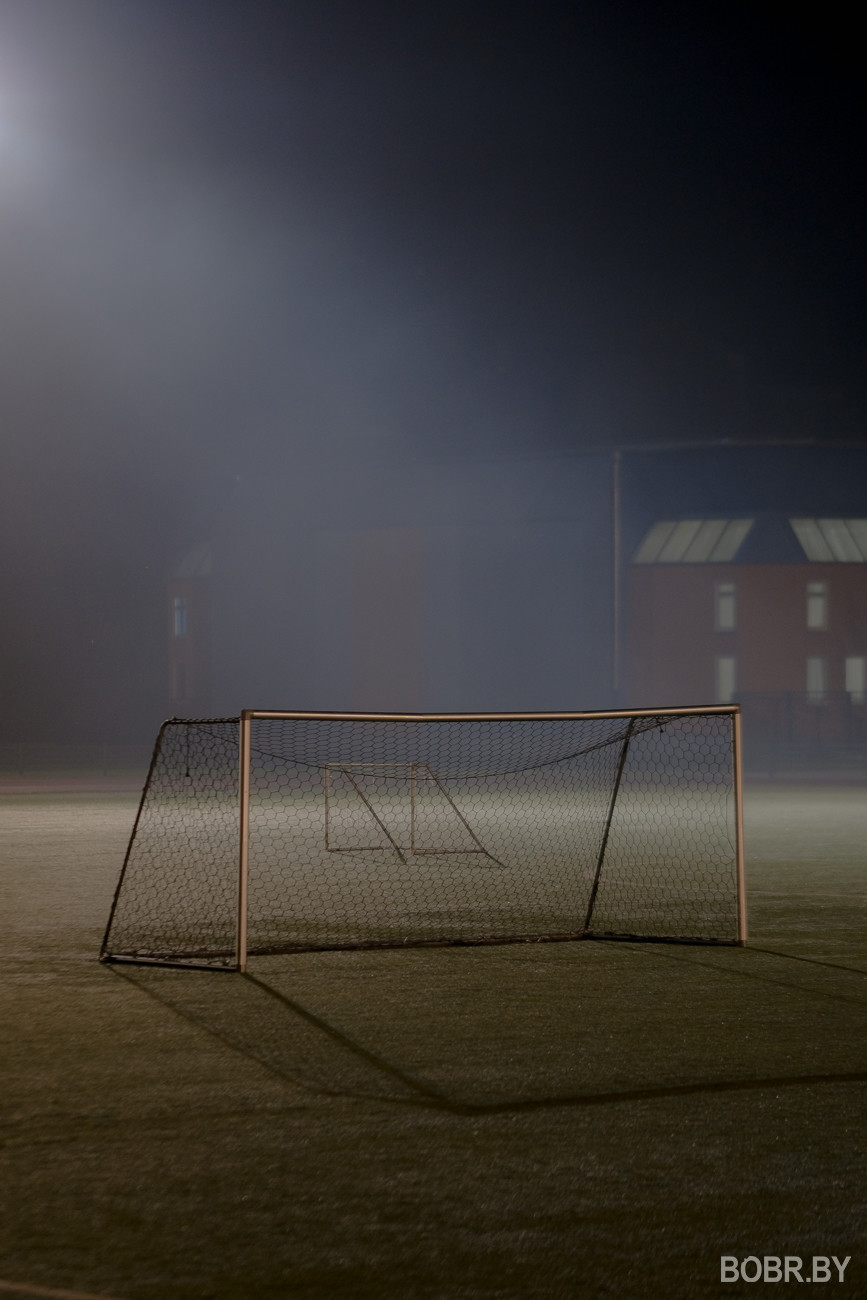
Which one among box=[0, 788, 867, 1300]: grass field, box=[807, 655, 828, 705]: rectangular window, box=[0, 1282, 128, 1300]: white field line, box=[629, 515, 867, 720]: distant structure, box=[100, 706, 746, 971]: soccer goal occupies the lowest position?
box=[0, 1282, 128, 1300]: white field line

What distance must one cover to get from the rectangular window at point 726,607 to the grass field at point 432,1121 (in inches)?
1129

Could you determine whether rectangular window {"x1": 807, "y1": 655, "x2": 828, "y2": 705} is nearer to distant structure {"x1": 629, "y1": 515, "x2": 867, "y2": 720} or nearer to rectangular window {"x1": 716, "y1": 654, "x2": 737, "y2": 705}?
distant structure {"x1": 629, "y1": 515, "x2": 867, "y2": 720}

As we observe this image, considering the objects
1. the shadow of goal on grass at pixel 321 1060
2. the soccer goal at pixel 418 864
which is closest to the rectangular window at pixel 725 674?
the soccer goal at pixel 418 864

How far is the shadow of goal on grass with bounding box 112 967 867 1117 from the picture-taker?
197 inches

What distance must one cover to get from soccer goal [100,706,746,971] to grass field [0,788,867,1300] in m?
0.68

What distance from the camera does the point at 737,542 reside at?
1435 inches

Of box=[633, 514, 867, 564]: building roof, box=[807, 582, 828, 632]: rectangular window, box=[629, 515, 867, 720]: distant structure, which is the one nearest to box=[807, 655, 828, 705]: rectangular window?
box=[629, 515, 867, 720]: distant structure

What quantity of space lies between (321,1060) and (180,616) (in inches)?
1584

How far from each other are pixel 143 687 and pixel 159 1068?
146ft

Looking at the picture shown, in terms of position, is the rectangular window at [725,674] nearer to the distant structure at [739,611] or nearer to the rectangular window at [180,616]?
the distant structure at [739,611]

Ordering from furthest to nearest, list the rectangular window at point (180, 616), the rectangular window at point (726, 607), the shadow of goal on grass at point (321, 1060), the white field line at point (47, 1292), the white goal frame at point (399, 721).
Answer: the rectangular window at point (180, 616) → the rectangular window at point (726, 607) → the white goal frame at point (399, 721) → the shadow of goal on grass at point (321, 1060) → the white field line at point (47, 1292)

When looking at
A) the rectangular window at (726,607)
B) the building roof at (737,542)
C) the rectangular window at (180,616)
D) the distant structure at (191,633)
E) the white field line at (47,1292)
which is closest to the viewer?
the white field line at (47,1292)

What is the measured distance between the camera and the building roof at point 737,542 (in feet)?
119

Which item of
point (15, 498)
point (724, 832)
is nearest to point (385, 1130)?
point (724, 832)
